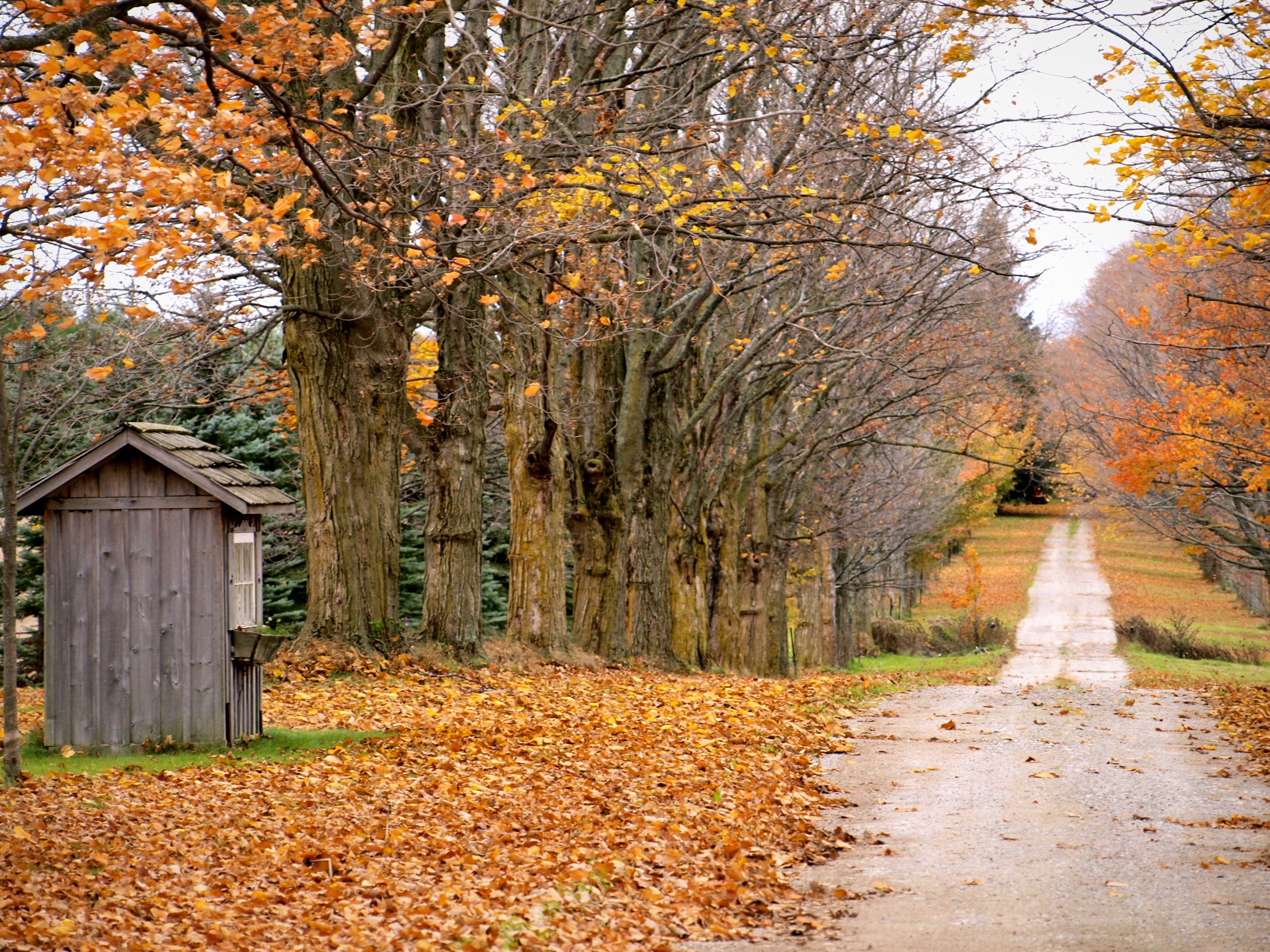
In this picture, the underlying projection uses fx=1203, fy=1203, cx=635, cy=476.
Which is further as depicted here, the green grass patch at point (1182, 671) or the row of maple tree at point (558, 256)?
the green grass patch at point (1182, 671)

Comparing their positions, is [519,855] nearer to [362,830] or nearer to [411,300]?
[362,830]

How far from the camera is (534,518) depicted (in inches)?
607

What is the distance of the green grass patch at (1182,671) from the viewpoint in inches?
850

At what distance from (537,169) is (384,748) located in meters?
5.54

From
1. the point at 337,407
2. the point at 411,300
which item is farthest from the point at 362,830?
the point at 411,300

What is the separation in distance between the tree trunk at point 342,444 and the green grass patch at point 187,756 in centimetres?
308

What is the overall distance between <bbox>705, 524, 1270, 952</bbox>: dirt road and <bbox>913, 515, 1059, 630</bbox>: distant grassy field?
1065 inches

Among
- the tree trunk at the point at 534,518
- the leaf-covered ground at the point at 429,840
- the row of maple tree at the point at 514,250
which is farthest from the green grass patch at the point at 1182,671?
the leaf-covered ground at the point at 429,840

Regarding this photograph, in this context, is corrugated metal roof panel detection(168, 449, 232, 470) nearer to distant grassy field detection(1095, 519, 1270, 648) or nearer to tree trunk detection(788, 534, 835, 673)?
tree trunk detection(788, 534, 835, 673)

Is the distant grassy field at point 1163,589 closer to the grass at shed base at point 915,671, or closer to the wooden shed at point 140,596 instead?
the grass at shed base at point 915,671

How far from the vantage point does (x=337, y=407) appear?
12562 mm

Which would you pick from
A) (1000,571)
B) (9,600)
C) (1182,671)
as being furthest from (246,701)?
(1000,571)

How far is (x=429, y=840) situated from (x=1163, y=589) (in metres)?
51.5

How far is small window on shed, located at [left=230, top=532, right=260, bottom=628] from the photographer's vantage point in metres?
9.12
